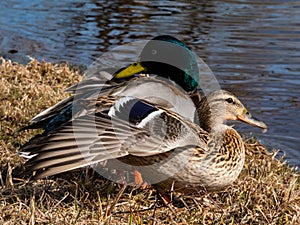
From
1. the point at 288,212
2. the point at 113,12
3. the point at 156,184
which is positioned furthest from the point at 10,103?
the point at 113,12

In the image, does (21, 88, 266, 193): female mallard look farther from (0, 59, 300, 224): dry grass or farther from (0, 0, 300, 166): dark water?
(0, 0, 300, 166): dark water

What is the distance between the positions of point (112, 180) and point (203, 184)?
65 cm

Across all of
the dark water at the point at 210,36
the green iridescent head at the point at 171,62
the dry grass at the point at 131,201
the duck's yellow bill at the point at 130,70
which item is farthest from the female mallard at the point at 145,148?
the green iridescent head at the point at 171,62

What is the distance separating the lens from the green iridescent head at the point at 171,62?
207 inches

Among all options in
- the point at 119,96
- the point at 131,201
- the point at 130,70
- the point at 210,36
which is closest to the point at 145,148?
the point at 131,201

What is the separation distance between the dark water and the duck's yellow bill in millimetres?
1179

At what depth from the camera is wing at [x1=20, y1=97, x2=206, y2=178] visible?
2846 mm

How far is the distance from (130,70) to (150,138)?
201 cm

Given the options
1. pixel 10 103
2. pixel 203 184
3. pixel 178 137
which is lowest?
pixel 10 103

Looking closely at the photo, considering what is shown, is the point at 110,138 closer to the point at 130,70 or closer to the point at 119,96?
the point at 119,96

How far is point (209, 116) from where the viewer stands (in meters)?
3.60

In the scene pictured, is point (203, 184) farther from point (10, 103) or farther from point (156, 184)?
point (10, 103)

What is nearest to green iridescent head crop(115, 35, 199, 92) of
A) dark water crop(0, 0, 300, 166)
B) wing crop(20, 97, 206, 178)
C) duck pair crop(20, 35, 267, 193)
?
dark water crop(0, 0, 300, 166)

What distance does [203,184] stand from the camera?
10.3 feet
